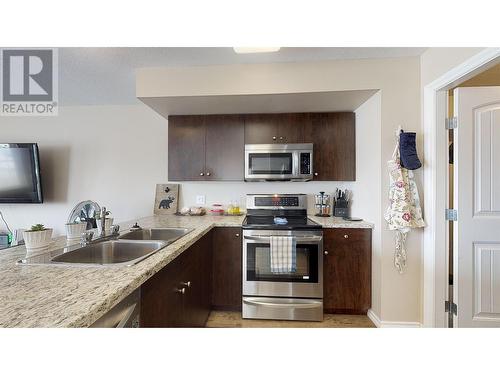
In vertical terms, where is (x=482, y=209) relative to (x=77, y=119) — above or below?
below

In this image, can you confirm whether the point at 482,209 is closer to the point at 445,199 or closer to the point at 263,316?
the point at 445,199

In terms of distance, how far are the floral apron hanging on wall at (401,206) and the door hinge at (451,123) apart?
32cm

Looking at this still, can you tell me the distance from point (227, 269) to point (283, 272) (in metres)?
0.54

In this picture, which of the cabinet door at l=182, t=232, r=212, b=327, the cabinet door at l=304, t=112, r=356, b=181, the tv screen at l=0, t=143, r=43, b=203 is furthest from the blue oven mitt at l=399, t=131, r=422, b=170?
the tv screen at l=0, t=143, r=43, b=203

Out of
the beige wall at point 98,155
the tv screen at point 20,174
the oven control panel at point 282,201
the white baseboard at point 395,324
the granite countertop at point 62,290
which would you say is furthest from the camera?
the beige wall at point 98,155

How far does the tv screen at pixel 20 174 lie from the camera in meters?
2.85

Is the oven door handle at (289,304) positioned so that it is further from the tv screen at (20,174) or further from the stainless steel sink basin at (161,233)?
the tv screen at (20,174)

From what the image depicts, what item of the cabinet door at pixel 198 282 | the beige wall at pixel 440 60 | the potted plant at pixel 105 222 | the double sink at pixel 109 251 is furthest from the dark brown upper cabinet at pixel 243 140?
the double sink at pixel 109 251

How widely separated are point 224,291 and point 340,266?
1.12 meters

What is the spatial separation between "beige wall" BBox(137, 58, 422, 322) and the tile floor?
20 centimetres

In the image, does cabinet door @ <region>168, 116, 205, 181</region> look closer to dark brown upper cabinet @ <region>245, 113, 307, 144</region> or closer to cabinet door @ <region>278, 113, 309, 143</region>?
dark brown upper cabinet @ <region>245, 113, 307, 144</region>

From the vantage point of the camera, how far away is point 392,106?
1944mm

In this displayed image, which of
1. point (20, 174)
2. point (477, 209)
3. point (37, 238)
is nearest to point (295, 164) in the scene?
point (477, 209)
